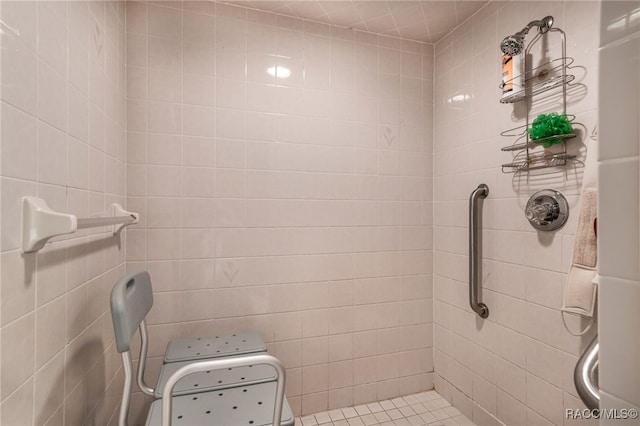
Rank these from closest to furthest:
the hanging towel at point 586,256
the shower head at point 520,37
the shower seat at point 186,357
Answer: the shower seat at point 186,357 → the hanging towel at point 586,256 → the shower head at point 520,37

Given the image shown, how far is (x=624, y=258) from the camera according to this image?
356 mm

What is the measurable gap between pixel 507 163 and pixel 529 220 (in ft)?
1.02

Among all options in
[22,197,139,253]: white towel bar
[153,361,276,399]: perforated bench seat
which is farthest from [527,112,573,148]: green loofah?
[22,197,139,253]: white towel bar

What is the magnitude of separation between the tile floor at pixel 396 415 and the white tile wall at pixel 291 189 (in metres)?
0.05

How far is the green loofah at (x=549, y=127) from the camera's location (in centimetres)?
124

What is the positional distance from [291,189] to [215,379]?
98cm

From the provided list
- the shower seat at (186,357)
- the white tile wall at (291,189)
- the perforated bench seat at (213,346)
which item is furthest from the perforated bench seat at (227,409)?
the white tile wall at (291,189)

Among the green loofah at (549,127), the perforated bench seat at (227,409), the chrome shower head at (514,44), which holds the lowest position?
the perforated bench seat at (227,409)

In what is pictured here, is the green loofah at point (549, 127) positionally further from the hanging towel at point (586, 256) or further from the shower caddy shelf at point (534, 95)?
the hanging towel at point (586, 256)

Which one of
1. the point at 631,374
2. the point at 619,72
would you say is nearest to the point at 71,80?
the point at 619,72

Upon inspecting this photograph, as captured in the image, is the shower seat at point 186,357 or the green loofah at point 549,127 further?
the green loofah at point 549,127

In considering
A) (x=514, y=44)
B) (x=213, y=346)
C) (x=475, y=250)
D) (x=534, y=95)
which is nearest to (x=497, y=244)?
(x=475, y=250)

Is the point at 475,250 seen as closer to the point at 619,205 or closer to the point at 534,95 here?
the point at 534,95

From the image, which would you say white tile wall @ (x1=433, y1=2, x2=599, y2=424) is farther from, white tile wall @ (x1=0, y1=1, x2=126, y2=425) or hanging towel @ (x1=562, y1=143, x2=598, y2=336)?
white tile wall @ (x1=0, y1=1, x2=126, y2=425)
